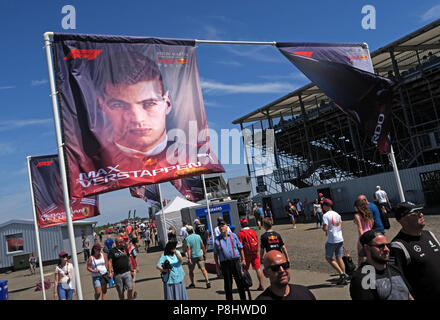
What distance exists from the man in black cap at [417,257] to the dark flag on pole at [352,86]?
2740 mm

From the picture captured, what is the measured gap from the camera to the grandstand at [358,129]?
23625 mm

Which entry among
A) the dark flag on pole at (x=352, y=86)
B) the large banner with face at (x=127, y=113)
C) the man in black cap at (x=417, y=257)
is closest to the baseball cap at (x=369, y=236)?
the man in black cap at (x=417, y=257)

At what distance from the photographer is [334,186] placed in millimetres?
27750

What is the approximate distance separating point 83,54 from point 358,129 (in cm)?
2585

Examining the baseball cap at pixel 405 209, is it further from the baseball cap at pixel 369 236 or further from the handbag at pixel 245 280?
the handbag at pixel 245 280

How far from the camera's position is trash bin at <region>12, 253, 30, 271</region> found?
96.8 ft

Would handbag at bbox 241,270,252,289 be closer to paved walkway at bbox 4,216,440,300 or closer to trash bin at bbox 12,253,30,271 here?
paved walkway at bbox 4,216,440,300

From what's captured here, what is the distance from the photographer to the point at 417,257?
3.32 metres

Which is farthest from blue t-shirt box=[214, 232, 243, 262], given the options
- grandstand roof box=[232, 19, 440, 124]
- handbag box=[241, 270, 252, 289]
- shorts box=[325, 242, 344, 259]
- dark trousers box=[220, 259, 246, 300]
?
grandstand roof box=[232, 19, 440, 124]

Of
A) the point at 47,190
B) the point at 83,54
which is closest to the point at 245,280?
the point at 83,54

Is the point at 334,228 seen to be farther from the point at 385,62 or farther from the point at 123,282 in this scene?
the point at 385,62
